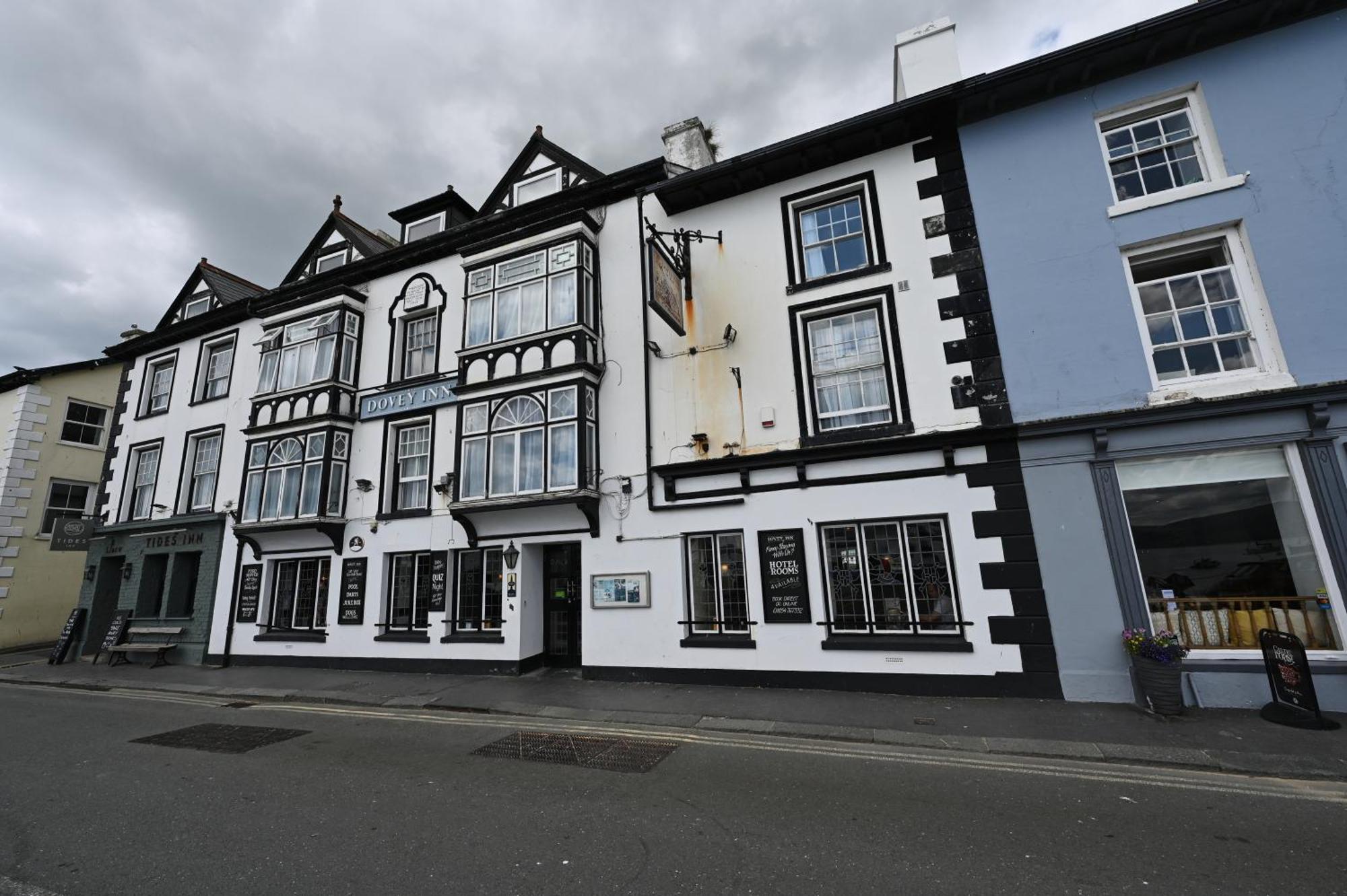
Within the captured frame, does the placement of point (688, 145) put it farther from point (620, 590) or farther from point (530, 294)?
point (620, 590)

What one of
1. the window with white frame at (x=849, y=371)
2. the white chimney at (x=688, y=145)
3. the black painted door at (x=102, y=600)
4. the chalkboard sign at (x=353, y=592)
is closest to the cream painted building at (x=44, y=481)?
the black painted door at (x=102, y=600)

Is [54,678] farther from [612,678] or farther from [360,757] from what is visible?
[612,678]

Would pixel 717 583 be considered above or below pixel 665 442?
below

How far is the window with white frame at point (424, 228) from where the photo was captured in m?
16.1

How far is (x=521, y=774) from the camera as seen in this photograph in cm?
620

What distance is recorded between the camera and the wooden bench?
50.1 ft

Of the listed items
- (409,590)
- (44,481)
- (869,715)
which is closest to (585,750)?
(869,715)

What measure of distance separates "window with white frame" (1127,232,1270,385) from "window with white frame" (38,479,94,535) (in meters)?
31.9

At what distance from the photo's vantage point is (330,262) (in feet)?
56.4

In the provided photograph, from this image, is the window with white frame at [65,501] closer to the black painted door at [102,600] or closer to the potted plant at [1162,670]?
the black painted door at [102,600]

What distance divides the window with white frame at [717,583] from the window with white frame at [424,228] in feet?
39.2

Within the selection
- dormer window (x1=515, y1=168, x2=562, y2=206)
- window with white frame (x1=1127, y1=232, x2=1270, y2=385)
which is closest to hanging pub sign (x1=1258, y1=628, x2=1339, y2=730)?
window with white frame (x1=1127, y1=232, x2=1270, y2=385)

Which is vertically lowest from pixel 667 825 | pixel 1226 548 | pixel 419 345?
pixel 667 825

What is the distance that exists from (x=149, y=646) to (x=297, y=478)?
6.59m
